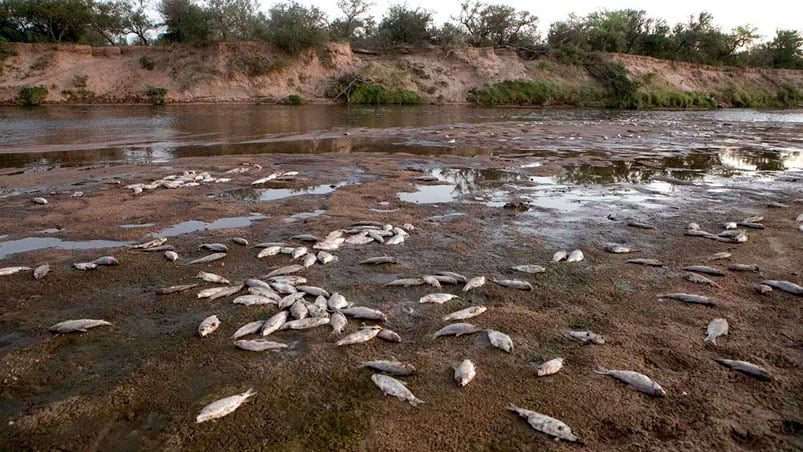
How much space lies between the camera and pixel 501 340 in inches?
163

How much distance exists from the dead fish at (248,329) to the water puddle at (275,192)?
4913 mm

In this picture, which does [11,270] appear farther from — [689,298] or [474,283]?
[689,298]

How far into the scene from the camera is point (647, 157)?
49.1 feet

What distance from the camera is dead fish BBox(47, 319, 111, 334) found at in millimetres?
4234

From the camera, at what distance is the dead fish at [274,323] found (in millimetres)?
4270

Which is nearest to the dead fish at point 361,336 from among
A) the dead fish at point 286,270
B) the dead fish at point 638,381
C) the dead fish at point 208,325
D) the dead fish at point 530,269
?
the dead fish at point 208,325

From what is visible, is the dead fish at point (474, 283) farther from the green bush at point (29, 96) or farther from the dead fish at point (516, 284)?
the green bush at point (29, 96)

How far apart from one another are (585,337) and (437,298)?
57.3 inches

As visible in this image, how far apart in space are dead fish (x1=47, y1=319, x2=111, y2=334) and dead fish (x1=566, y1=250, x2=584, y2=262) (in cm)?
511

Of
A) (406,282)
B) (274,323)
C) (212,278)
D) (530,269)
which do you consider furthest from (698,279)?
(212,278)

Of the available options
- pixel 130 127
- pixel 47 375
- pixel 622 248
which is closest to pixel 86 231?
pixel 47 375

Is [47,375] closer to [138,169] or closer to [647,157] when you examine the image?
[138,169]

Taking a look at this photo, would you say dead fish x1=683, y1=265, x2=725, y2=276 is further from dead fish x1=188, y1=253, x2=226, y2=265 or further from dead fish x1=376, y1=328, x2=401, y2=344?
dead fish x1=188, y1=253, x2=226, y2=265

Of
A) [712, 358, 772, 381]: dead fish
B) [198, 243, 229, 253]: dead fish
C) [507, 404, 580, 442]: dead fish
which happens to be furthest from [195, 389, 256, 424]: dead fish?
[712, 358, 772, 381]: dead fish
